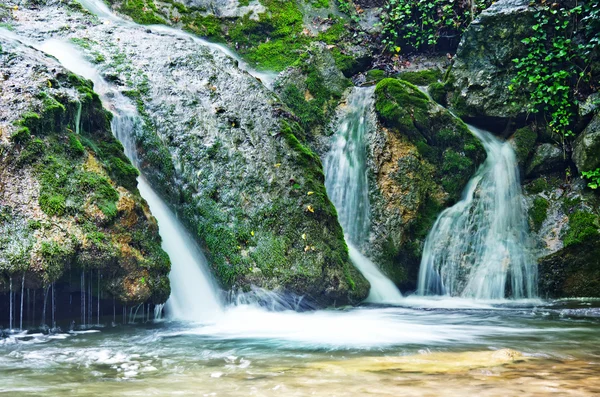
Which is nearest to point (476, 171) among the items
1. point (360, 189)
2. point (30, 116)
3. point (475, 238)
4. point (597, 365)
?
point (475, 238)

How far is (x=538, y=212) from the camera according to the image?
9.12 meters

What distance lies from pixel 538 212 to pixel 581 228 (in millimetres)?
781

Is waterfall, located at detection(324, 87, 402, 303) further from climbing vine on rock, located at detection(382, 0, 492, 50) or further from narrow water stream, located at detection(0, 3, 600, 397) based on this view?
climbing vine on rock, located at detection(382, 0, 492, 50)

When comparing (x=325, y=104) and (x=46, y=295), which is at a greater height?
(x=325, y=104)

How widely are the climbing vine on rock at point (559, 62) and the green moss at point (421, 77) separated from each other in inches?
89.3

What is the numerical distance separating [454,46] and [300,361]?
10.7 m

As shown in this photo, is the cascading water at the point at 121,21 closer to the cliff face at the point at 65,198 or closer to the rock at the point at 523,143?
the rock at the point at 523,143

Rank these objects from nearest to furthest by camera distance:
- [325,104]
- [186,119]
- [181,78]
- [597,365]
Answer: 1. [597,365]
2. [186,119]
3. [181,78]
4. [325,104]

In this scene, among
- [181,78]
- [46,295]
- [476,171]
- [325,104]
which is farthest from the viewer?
[325,104]

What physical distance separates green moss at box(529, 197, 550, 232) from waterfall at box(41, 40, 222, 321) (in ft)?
18.6

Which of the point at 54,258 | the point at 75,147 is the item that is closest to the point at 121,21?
the point at 75,147

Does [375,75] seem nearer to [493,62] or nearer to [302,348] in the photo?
[493,62]

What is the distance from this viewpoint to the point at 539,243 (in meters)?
8.80

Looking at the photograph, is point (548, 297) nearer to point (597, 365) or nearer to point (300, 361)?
point (597, 365)
